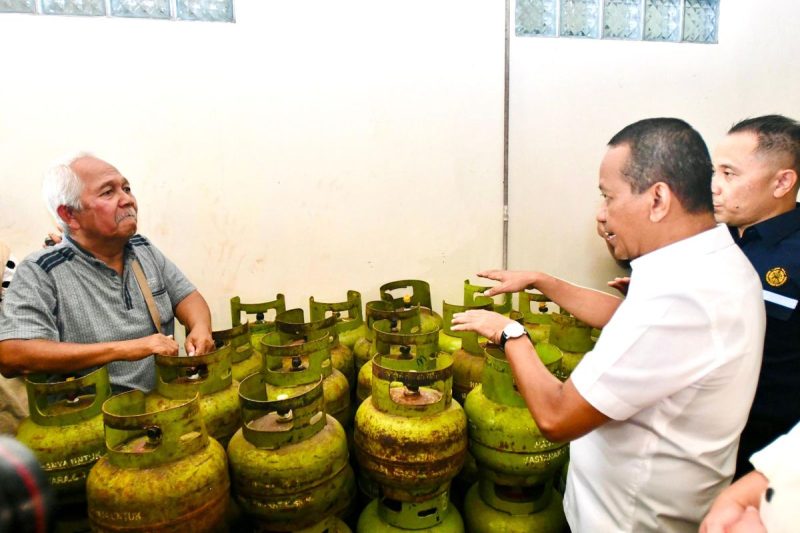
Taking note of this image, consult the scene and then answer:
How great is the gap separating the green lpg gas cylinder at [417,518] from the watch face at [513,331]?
0.85 m

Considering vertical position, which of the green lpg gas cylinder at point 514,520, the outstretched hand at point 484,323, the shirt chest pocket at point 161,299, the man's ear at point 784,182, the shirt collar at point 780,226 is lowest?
the green lpg gas cylinder at point 514,520

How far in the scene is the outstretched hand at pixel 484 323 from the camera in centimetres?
141

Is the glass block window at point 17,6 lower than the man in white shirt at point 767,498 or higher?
higher

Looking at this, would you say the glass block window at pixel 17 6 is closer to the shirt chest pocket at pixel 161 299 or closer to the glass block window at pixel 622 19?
the shirt chest pocket at pixel 161 299

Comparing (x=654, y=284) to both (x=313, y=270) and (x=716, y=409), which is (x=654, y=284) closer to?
(x=716, y=409)

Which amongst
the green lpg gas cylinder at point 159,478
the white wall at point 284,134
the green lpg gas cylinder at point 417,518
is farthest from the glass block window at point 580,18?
the green lpg gas cylinder at point 159,478

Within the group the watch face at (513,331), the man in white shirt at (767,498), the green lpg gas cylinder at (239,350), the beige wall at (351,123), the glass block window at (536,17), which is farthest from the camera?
the glass block window at (536,17)

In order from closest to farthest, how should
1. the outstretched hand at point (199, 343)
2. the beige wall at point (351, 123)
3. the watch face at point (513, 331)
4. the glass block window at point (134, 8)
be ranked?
the watch face at point (513, 331) → the outstretched hand at point (199, 343) → the glass block window at point (134, 8) → the beige wall at point (351, 123)

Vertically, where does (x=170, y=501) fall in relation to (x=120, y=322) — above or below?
below

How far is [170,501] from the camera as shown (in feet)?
4.50

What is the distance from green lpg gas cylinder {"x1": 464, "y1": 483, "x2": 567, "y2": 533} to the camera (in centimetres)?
195

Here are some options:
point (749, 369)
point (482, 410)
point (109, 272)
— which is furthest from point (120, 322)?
point (749, 369)

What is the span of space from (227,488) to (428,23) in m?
2.52

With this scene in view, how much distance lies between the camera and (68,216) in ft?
6.22
